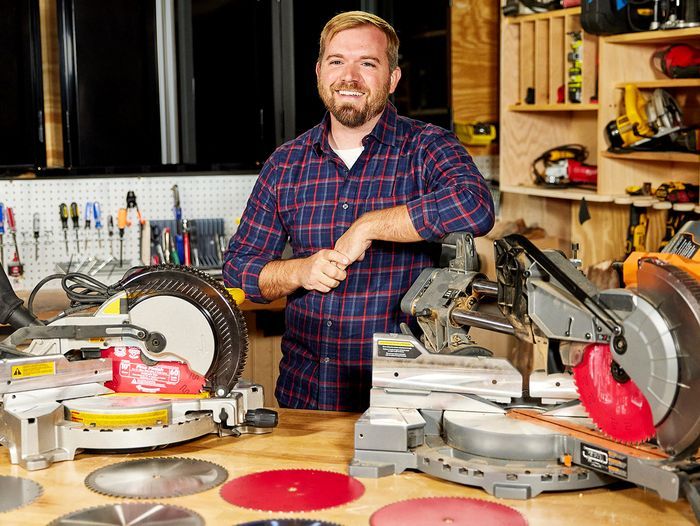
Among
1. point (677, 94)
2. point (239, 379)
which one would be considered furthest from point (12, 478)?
point (677, 94)

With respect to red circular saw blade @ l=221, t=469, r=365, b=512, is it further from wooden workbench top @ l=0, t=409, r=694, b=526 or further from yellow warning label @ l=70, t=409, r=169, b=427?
yellow warning label @ l=70, t=409, r=169, b=427

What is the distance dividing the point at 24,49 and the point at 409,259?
2178 mm

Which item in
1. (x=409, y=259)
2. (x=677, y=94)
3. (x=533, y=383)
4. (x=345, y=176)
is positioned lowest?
(x=533, y=383)

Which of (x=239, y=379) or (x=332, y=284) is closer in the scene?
(x=239, y=379)

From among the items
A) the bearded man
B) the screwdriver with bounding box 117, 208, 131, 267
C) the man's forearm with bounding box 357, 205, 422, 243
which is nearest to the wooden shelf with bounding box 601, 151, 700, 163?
the bearded man

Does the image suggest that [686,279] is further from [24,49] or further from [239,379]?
[24,49]

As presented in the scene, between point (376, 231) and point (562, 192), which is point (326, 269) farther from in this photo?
point (562, 192)

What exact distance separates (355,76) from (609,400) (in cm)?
138

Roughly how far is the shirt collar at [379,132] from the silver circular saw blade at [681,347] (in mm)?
1312

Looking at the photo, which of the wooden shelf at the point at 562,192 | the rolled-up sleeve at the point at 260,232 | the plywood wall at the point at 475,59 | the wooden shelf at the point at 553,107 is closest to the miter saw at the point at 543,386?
the rolled-up sleeve at the point at 260,232

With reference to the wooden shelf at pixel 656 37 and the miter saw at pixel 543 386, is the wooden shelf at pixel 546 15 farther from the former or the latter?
the miter saw at pixel 543 386

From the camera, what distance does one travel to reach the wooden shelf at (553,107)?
4.41 metres

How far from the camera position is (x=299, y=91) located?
468cm

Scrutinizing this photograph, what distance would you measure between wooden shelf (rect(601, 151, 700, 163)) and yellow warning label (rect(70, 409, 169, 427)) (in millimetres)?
2463
